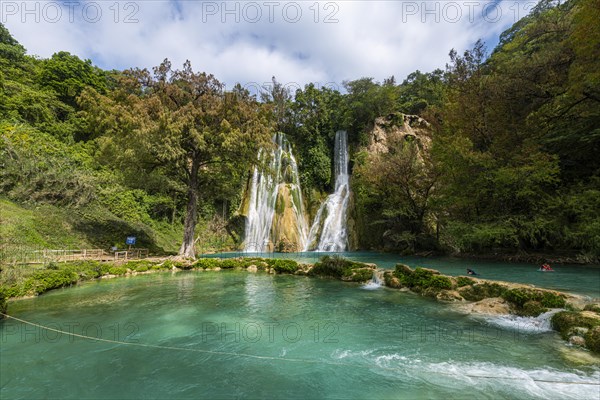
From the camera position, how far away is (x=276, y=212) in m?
30.6

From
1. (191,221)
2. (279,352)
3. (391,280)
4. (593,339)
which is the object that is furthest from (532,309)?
(191,221)

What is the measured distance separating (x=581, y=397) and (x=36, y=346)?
8974 millimetres

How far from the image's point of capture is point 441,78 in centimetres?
3988

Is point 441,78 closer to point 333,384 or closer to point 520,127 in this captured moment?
point 520,127

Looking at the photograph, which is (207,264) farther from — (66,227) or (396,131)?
(396,131)

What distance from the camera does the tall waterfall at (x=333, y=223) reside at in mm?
28844

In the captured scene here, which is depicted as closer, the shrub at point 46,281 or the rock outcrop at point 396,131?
the shrub at point 46,281

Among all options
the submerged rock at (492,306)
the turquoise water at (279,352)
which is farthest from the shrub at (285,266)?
the submerged rock at (492,306)

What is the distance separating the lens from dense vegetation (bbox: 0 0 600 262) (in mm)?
14047

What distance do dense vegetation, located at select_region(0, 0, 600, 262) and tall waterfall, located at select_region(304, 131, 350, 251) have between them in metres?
1.75

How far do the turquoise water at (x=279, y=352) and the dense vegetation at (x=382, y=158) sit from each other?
7.17 meters

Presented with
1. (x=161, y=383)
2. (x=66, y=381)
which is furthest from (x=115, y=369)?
(x=161, y=383)

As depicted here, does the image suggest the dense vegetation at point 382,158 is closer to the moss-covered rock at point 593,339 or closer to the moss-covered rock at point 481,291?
the moss-covered rock at point 481,291

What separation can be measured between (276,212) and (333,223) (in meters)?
6.16
